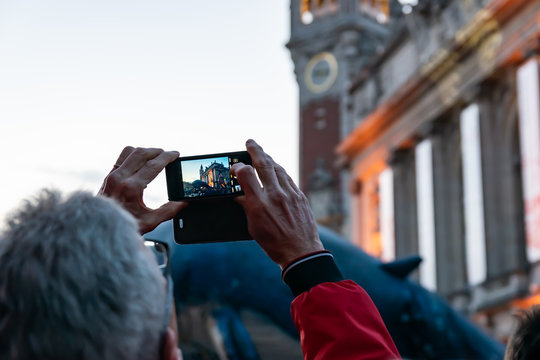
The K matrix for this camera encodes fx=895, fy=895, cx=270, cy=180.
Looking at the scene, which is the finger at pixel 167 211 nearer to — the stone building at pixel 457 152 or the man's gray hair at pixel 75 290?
the man's gray hair at pixel 75 290

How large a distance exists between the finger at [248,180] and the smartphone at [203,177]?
16 centimetres

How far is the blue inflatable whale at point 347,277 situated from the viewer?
249 inches

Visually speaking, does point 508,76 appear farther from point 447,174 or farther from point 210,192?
point 210,192

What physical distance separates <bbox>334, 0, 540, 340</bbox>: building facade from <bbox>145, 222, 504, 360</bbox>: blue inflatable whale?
1327cm

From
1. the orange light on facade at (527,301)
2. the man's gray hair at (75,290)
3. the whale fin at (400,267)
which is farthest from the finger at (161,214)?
the orange light on facade at (527,301)

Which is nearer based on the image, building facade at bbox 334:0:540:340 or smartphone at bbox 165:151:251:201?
→ smartphone at bbox 165:151:251:201

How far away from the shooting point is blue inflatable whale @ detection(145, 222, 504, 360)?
633cm

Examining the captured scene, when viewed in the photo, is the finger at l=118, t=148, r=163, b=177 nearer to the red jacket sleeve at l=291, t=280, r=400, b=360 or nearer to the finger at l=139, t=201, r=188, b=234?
the finger at l=139, t=201, r=188, b=234

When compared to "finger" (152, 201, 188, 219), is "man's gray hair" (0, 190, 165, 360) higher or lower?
lower

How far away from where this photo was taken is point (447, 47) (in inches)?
1018

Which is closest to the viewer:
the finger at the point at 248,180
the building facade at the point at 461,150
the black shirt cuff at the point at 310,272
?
the black shirt cuff at the point at 310,272

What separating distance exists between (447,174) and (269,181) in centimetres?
2635

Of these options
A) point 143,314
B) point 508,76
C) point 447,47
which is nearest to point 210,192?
point 143,314

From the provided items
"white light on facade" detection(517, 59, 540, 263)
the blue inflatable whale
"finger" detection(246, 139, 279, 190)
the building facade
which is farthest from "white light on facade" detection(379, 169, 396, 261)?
"finger" detection(246, 139, 279, 190)
